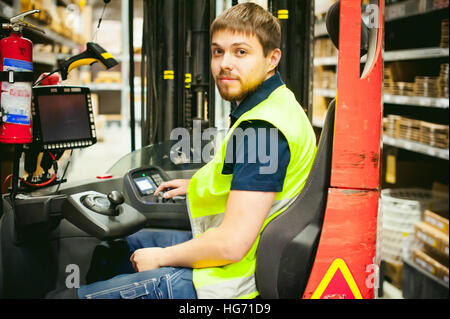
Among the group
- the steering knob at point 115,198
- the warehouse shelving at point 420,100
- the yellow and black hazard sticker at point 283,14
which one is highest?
the yellow and black hazard sticker at point 283,14

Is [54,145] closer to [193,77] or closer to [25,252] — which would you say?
[25,252]

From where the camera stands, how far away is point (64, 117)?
1579 mm

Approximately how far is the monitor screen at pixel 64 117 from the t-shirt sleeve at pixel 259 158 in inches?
28.1

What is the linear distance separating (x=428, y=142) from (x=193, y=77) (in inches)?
73.2

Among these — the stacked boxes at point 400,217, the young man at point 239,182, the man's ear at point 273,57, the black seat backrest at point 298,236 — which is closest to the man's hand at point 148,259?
the young man at point 239,182

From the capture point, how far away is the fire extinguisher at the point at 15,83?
4.33ft

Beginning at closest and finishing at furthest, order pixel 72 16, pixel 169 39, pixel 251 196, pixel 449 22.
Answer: pixel 251 196
pixel 169 39
pixel 449 22
pixel 72 16

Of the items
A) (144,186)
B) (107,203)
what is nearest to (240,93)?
(107,203)

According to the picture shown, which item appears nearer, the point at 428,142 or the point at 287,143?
the point at 287,143

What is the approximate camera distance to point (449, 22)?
2857 millimetres

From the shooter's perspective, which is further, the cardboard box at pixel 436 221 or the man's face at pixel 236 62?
the cardboard box at pixel 436 221

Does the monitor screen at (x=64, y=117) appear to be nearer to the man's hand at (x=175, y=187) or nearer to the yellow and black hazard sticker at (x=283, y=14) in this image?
the man's hand at (x=175, y=187)

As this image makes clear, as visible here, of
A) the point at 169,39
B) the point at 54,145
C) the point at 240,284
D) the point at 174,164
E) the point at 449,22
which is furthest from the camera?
the point at 449,22
